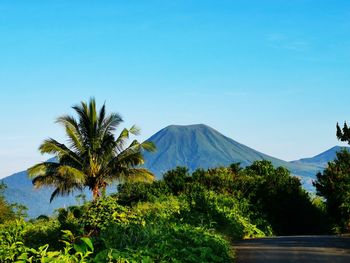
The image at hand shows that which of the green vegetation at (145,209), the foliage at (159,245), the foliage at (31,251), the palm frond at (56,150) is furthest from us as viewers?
the palm frond at (56,150)

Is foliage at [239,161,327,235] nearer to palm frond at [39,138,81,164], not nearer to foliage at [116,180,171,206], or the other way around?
foliage at [116,180,171,206]

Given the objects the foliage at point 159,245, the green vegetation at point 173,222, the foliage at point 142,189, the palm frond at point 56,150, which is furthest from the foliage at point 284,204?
the foliage at point 159,245

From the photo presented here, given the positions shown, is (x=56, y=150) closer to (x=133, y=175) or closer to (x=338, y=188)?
(x=133, y=175)

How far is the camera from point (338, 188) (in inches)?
1574

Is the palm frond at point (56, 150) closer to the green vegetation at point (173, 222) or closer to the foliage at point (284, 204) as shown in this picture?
the green vegetation at point (173, 222)

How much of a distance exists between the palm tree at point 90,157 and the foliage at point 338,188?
13.6m

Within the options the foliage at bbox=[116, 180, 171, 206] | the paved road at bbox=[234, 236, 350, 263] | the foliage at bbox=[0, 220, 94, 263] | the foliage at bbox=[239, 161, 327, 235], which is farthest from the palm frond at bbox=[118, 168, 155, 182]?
the foliage at bbox=[0, 220, 94, 263]

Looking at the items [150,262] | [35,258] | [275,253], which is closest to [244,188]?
[275,253]

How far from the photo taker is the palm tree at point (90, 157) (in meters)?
35.9

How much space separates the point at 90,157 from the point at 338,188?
57.7 ft

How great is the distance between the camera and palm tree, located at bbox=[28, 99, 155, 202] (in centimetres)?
3591

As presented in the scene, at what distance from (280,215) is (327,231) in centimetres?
606

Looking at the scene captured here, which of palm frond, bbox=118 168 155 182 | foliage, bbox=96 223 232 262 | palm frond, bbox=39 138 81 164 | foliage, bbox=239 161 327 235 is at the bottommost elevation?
foliage, bbox=96 223 232 262

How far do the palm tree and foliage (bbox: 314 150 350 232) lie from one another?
1361 cm
